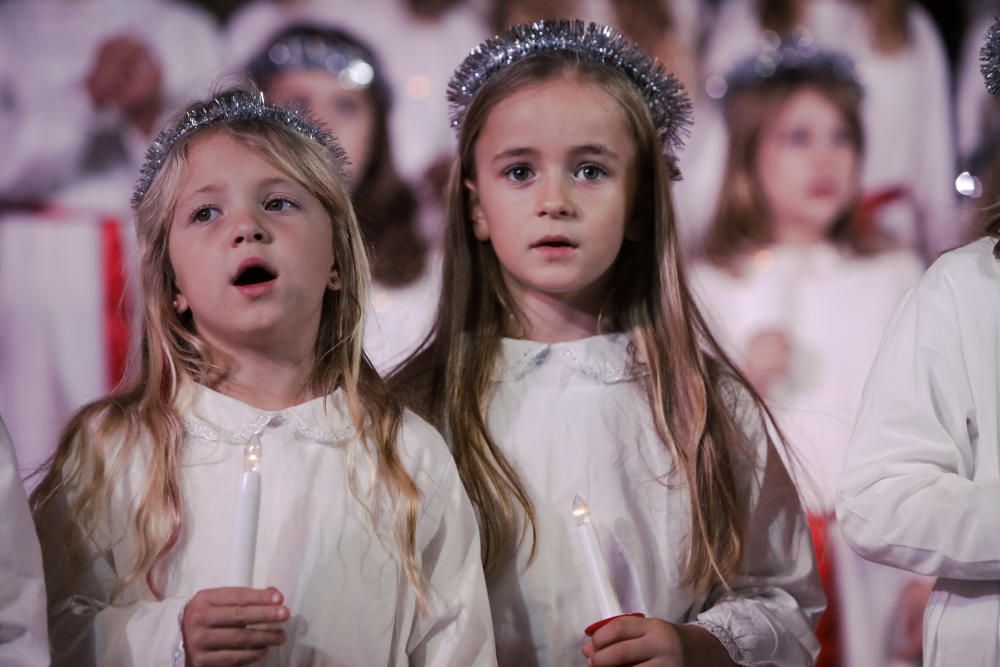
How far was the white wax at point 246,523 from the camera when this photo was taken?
137 cm

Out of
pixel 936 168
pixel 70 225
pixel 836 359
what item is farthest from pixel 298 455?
pixel 936 168

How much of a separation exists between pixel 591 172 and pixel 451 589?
0.73 m

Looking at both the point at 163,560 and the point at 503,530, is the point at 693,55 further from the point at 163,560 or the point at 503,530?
the point at 163,560

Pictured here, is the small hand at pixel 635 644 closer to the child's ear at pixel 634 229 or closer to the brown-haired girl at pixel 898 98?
the child's ear at pixel 634 229

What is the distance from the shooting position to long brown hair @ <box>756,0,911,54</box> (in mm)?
3918

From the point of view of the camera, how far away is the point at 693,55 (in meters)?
3.94

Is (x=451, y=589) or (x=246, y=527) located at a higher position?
(x=246, y=527)

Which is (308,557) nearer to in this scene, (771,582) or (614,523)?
(614,523)

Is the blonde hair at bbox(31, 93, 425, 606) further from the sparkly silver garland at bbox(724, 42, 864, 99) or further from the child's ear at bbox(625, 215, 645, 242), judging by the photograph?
the sparkly silver garland at bbox(724, 42, 864, 99)

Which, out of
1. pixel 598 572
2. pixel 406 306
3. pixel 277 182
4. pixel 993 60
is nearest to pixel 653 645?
pixel 598 572

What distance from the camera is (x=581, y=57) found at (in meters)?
2.13

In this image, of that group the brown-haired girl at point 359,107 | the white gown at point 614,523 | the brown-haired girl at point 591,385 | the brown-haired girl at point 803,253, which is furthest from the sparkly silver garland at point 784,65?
the white gown at point 614,523

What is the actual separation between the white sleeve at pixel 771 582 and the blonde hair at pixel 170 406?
0.52m

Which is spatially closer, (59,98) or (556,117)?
(556,117)
